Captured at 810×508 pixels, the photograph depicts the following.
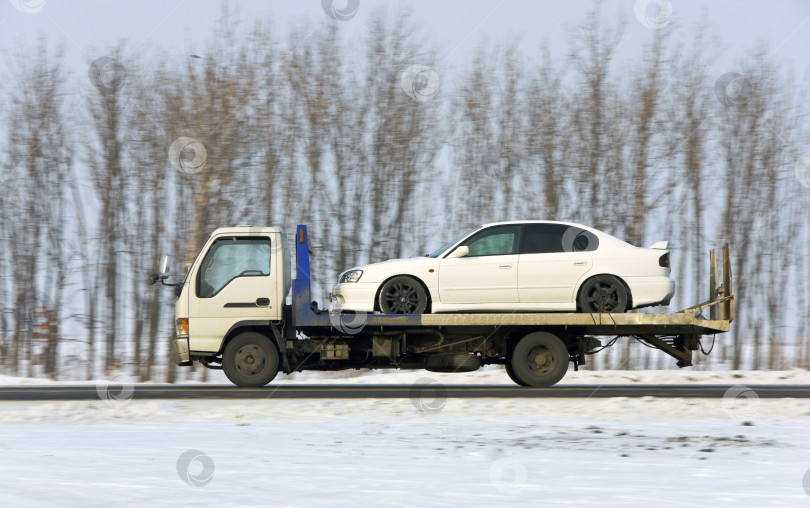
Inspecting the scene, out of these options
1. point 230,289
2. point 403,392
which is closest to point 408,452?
point 403,392

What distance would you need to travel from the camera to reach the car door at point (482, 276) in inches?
508

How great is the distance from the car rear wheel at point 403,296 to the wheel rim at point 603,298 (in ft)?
7.85

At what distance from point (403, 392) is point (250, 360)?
7.77 feet

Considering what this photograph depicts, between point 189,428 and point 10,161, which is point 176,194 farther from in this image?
point 189,428

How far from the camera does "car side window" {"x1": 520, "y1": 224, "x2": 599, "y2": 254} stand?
42.5 feet

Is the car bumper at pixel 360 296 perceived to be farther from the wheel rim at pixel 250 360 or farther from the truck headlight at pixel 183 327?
the truck headlight at pixel 183 327

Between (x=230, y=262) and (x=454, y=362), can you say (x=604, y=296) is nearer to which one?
(x=454, y=362)

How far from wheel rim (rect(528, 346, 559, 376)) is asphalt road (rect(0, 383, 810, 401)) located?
1.09ft

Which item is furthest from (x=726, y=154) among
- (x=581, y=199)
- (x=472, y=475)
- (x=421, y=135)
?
(x=472, y=475)

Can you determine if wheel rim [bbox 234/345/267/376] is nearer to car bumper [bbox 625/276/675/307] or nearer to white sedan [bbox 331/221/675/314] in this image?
white sedan [bbox 331/221/675/314]

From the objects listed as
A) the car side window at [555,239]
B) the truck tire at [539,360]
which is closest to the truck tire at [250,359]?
the truck tire at [539,360]

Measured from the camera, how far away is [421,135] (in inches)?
779

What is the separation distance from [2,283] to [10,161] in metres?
2.70

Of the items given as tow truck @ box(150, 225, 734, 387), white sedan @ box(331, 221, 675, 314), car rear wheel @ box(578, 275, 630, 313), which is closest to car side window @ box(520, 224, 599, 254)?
white sedan @ box(331, 221, 675, 314)
